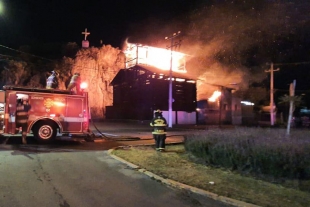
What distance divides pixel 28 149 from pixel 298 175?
9238 millimetres

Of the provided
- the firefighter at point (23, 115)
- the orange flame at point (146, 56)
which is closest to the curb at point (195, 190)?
the firefighter at point (23, 115)

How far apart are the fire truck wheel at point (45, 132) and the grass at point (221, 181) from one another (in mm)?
4580

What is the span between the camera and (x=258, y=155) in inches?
304

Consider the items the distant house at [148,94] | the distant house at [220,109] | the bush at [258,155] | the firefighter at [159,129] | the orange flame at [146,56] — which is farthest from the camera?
the distant house at [220,109]

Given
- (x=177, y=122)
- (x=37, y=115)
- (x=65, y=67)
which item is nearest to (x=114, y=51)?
(x=65, y=67)

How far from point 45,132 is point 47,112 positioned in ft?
2.93

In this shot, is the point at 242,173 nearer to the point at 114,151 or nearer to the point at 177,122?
the point at 114,151

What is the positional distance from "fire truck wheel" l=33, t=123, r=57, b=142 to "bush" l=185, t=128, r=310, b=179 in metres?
7.05

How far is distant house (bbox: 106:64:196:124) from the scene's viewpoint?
37062 mm

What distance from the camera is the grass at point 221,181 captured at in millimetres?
5799

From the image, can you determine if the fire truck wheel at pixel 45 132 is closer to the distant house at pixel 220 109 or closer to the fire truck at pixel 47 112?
the fire truck at pixel 47 112

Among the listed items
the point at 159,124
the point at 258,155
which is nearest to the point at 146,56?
the point at 159,124

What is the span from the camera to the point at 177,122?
1485 inches

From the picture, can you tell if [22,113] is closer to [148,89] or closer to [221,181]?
[221,181]
